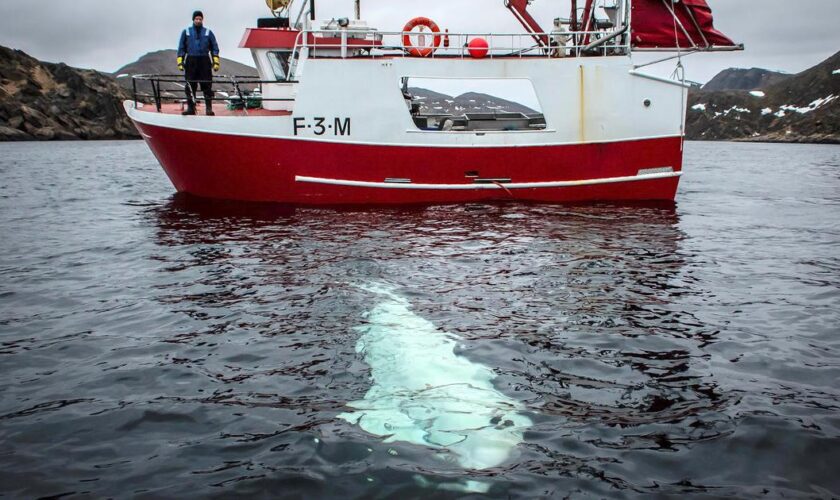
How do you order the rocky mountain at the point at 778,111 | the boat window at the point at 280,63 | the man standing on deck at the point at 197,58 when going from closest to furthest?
the man standing on deck at the point at 197,58
the boat window at the point at 280,63
the rocky mountain at the point at 778,111

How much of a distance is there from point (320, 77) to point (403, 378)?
10.5 metres

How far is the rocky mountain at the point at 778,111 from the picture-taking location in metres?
108

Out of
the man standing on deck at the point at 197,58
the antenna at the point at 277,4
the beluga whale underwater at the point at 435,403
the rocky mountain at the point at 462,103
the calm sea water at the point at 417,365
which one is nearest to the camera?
the calm sea water at the point at 417,365

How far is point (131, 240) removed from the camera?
37.3 ft

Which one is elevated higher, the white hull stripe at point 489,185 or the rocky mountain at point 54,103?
the rocky mountain at point 54,103

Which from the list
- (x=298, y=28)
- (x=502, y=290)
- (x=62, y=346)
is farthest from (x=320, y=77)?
(x=62, y=346)

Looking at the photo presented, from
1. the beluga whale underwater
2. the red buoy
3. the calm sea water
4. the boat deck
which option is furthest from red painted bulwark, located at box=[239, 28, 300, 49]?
the beluga whale underwater

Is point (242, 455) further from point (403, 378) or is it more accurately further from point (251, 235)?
point (251, 235)

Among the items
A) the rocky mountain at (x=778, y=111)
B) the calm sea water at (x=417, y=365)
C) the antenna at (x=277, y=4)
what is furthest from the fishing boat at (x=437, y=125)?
the rocky mountain at (x=778, y=111)

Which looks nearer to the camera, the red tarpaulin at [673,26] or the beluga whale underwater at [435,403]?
the beluga whale underwater at [435,403]

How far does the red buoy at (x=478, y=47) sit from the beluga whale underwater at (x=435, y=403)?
9878 mm

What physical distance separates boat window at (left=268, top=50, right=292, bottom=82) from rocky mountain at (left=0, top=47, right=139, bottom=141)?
55549 mm

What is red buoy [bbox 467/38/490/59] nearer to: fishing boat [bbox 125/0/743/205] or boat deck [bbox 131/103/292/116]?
fishing boat [bbox 125/0/743/205]

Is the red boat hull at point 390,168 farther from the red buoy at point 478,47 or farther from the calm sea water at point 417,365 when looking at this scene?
the calm sea water at point 417,365
